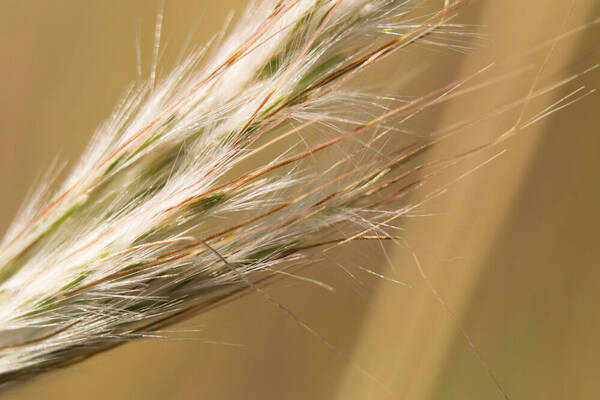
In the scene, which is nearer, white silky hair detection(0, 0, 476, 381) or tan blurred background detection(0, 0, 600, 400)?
white silky hair detection(0, 0, 476, 381)

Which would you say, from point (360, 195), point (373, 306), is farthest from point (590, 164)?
point (360, 195)

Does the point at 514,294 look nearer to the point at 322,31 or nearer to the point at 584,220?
the point at 584,220

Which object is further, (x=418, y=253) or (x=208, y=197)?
(x=418, y=253)

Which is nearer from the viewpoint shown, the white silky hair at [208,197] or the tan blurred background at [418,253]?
the white silky hair at [208,197]

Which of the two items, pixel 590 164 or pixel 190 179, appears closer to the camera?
pixel 190 179

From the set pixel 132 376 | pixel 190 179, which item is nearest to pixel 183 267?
pixel 190 179

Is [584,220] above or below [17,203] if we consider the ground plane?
below

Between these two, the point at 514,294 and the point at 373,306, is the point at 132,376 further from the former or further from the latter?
the point at 514,294

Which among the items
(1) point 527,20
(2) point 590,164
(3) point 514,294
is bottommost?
(3) point 514,294
